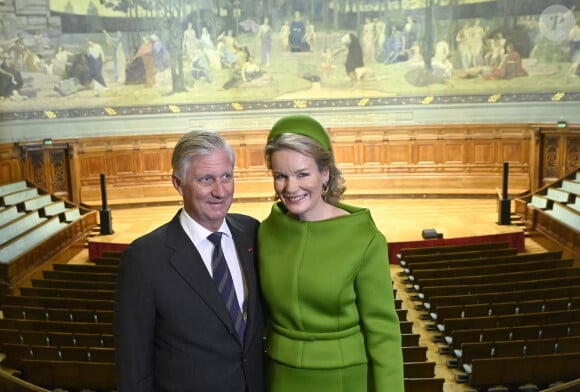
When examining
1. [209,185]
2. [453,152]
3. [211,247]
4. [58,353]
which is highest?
Result: [209,185]

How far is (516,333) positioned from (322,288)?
4362mm

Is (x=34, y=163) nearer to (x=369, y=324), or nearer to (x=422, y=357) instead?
(x=422, y=357)

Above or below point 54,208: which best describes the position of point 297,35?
above

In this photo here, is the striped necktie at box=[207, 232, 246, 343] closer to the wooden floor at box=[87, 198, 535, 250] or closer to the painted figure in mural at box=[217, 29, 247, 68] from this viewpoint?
the wooden floor at box=[87, 198, 535, 250]

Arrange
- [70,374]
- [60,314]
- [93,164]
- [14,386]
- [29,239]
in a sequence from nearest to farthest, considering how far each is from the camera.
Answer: [14,386] < [70,374] < [60,314] < [29,239] < [93,164]

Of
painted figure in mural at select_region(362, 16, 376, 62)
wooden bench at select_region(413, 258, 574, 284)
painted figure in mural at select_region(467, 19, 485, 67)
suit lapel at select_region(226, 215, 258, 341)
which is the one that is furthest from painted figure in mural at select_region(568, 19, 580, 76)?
suit lapel at select_region(226, 215, 258, 341)

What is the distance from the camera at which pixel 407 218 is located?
40.1 feet

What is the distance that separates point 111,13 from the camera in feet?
49.0

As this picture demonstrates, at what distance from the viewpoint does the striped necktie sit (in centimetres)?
200

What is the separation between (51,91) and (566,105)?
12.8 metres

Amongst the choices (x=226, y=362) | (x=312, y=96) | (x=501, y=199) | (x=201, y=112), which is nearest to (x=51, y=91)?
(x=201, y=112)

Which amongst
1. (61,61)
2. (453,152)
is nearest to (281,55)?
(453,152)

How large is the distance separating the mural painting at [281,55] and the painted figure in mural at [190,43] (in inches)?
1.1

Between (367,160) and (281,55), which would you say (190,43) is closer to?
(281,55)
